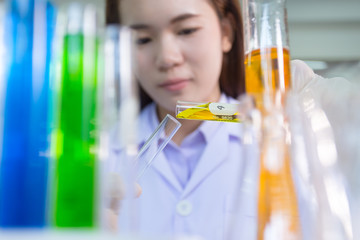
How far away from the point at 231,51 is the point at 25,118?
3.04ft

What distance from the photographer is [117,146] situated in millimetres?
290

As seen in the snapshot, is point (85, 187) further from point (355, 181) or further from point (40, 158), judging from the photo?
point (355, 181)

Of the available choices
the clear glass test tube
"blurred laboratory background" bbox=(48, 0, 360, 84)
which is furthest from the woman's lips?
"blurred laboratory background" bbox=(48, 0, 360, 84)

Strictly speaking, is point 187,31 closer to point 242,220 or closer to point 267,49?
point 267,49

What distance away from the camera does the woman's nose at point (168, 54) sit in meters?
0.94

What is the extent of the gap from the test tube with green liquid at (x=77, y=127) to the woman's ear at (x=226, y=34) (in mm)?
824

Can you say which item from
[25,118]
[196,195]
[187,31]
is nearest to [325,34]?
[187,31]

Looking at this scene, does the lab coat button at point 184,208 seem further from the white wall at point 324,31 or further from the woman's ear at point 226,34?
the white wall at point 324,31

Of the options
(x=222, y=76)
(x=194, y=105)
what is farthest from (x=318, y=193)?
(x=222, y=76)

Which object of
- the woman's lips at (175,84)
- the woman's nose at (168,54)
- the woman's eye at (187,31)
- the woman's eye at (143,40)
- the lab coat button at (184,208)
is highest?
the woman's eye at (187,31)

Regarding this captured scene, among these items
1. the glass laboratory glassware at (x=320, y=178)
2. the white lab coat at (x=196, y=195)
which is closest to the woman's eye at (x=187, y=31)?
the white lab coat at (x=196, y=195)

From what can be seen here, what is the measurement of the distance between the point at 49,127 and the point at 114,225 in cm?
9

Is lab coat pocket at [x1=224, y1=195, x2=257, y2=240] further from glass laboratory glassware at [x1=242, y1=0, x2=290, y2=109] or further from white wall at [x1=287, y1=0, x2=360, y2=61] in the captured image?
white wall at [x1=287, y1=0, x2=360, y2=61]

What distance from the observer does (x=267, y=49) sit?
0.40 metres
